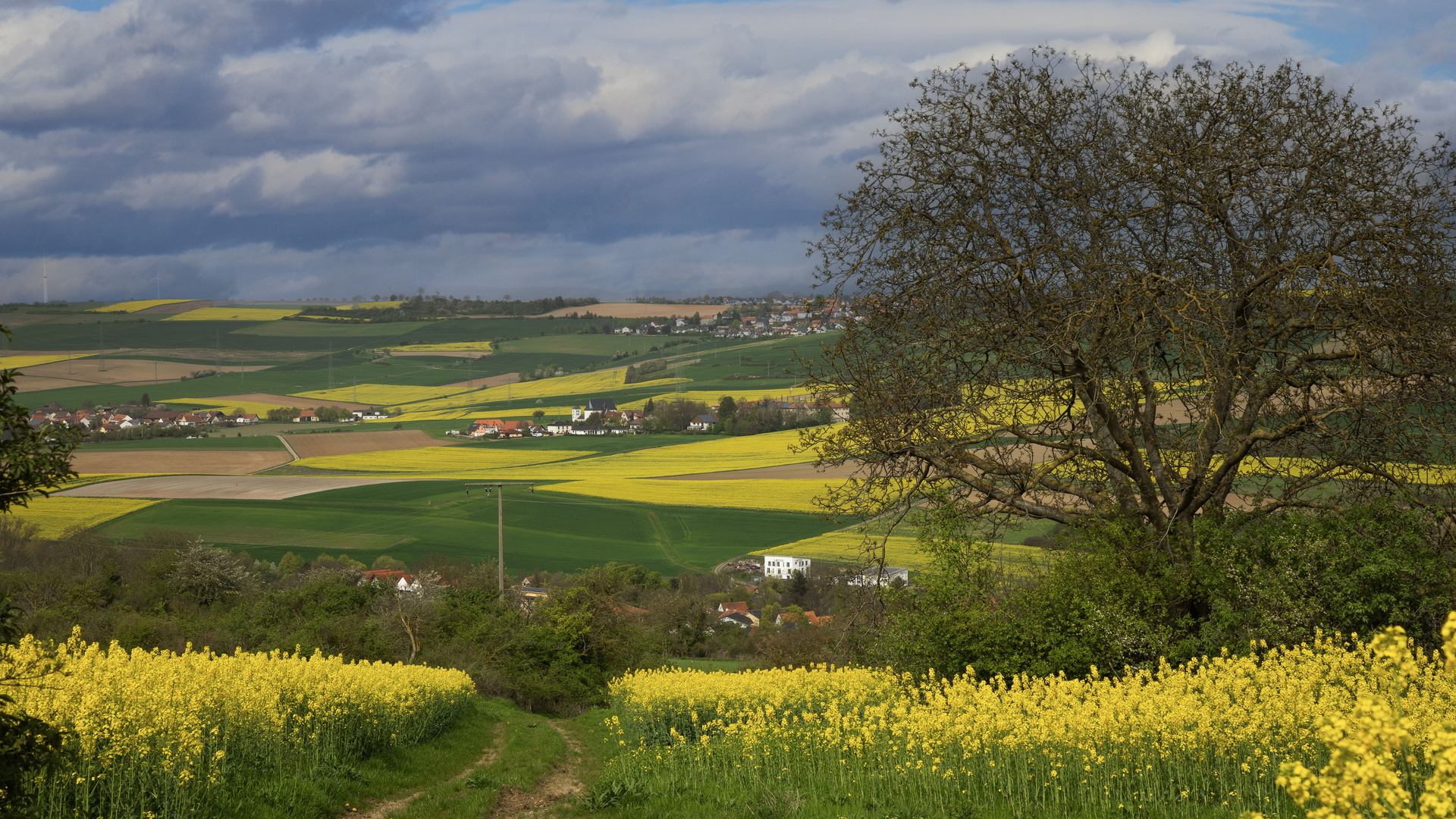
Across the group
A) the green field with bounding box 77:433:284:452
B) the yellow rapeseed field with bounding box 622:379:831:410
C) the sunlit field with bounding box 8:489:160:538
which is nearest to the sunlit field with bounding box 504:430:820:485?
the yellow rapeseed field with bounding box 622:379:831:410

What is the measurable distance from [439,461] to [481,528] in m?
27.2

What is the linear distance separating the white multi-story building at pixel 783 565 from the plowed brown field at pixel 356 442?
58.2 m

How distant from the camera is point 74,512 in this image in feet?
256

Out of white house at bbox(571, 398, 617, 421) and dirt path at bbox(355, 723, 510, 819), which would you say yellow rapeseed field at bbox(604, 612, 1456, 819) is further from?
white house at bbox(571, 398, 617, 421)

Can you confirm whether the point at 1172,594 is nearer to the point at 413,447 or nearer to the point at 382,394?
the point at 413,447

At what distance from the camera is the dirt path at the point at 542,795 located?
1116cm

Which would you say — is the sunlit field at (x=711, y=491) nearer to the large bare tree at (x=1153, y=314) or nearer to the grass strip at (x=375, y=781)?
the grass strip at (x=375, y=781)

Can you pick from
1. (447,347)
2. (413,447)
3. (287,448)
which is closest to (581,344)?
(447,347)

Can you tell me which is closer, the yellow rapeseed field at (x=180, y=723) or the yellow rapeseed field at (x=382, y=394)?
the yellow rapeseed field at (x=180, y=723)

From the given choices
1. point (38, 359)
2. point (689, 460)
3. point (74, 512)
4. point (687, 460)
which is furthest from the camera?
point (38, 359)

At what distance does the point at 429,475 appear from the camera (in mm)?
94250

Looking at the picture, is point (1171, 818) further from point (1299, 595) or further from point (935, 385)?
point (935, 385)

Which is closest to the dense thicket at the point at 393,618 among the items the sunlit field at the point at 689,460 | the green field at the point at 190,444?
the sunlit field at the point at 689,460

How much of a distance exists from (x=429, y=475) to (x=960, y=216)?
293 ft
